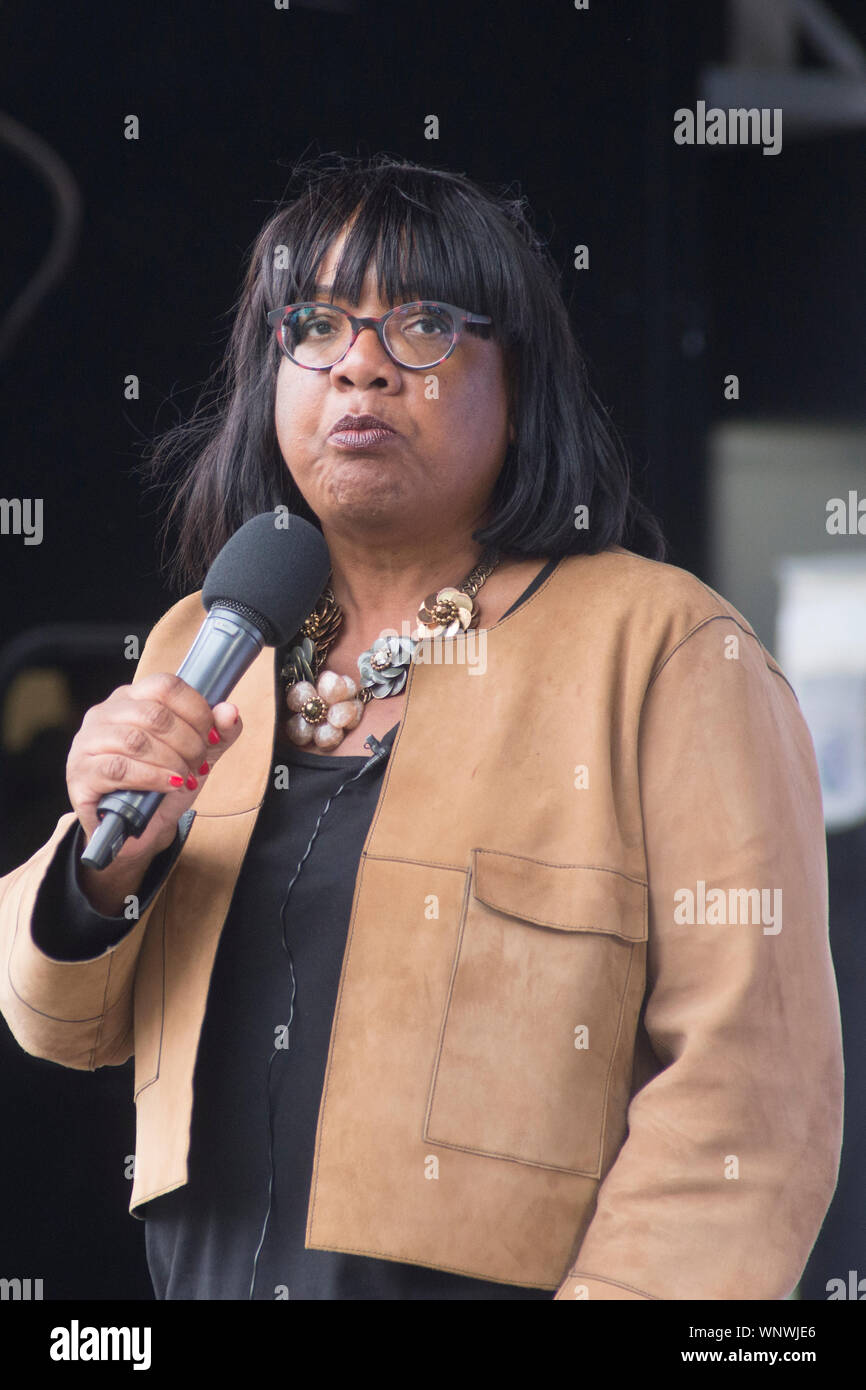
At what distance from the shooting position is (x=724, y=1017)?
1.33 meters

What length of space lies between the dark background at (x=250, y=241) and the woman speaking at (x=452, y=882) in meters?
0.54

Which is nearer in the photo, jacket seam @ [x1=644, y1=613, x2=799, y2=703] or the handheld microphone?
the handheld microphone

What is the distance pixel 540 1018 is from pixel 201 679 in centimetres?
46

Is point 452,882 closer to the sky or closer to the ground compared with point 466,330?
closer to the ground

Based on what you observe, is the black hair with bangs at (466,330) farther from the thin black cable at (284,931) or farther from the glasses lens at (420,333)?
the thin black cable at (284,931)

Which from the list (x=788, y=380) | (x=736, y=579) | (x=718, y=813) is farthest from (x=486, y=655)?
(x=788, y=380)

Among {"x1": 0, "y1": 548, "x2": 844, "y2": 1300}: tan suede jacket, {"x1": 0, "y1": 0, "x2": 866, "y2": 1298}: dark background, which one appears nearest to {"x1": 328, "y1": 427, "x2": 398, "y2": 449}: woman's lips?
{"x1": 0, "y1": 548, "x2": 844, "y2": 1300}: tan suede jacket

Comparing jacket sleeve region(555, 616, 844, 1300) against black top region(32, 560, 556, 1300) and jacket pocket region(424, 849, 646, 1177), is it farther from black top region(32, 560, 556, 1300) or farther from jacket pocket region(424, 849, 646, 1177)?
black top region(32, 560, 556, 1300)

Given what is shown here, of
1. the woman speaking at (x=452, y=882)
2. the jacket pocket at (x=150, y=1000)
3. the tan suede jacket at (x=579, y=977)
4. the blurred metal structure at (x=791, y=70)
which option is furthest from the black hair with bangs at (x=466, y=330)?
the blurred metal structure at (x=791, y=70)

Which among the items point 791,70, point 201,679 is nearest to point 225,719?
point 201,679

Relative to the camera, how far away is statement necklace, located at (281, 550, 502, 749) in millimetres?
1567

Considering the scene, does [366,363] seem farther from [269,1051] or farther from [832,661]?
[832,661]
